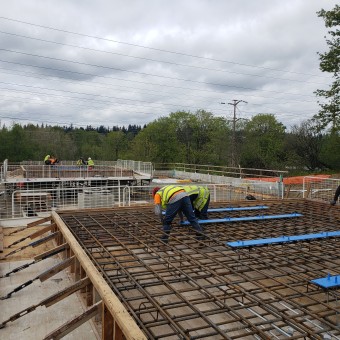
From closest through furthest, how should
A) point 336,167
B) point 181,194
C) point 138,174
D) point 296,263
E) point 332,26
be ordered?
point 296,263 → point 181,194 → point 332,26 → point 138,174 → point 336,167

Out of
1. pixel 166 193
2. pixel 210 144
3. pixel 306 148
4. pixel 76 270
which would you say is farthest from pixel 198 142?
pixel 76 270

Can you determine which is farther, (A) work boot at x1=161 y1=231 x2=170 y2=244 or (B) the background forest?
(B) the background forest

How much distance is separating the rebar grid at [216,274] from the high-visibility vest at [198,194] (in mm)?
561

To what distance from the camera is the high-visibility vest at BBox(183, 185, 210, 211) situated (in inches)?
284

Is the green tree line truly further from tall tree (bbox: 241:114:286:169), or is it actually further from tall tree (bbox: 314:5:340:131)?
tall tree (bbox: 314:5:340:131)

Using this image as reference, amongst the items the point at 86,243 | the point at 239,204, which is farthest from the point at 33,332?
the point at 239,204

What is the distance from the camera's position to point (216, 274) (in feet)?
14.8

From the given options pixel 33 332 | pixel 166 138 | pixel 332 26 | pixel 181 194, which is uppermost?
pixel 332 26

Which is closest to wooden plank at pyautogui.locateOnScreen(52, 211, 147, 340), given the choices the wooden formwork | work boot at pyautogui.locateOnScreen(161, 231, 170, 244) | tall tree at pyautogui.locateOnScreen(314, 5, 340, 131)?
the wooden formwork

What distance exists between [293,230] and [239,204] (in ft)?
10.1

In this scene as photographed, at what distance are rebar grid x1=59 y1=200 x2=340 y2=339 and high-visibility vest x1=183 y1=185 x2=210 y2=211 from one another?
22.1 inches

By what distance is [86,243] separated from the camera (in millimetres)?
6082

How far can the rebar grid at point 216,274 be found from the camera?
3424 millimetres

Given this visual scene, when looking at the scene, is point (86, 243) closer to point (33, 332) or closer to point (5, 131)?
point (33, 332)
